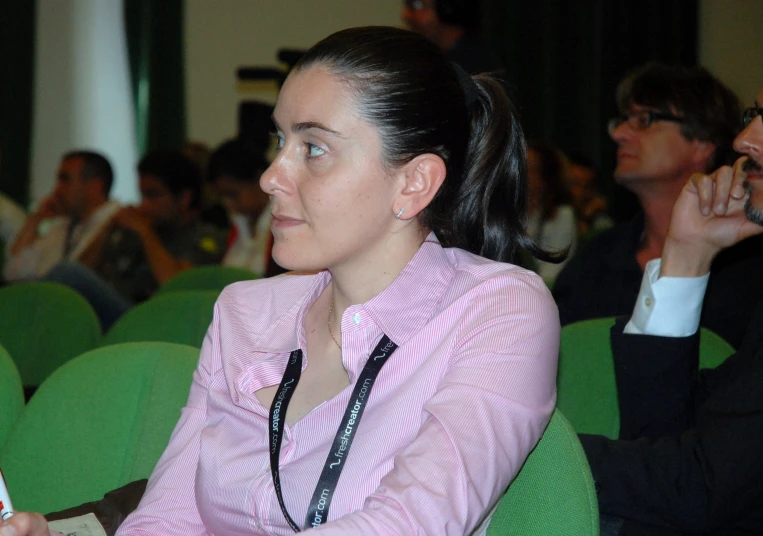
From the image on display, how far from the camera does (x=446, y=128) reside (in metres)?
1.40

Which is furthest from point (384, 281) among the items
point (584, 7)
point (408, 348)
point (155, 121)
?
point (584, 7)

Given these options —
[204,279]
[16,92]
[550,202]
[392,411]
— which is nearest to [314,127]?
[392,411]

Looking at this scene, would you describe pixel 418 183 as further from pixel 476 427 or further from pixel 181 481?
pixel 181 481

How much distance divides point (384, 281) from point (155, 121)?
6063 millimetres

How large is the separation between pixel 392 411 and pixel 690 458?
22.9 inches

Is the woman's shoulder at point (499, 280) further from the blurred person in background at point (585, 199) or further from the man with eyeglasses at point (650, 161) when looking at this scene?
the blurred person in background at point (585, 199)

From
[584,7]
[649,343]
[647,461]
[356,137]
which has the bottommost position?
[647,461]

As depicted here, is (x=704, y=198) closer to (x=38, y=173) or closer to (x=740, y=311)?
(x=740, y=311)

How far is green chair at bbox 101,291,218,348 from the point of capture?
7.94 feet

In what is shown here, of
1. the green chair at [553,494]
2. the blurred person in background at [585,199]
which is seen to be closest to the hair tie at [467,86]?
the green chair at [553,494]

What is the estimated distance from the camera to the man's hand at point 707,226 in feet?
5.93

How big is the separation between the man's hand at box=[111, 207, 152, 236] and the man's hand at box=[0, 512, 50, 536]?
3239 millimetres

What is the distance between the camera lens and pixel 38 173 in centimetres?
692

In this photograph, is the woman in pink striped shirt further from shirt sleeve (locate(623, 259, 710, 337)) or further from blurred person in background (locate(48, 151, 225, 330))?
blurred person in background (locate(48, 151, 225, 330))
